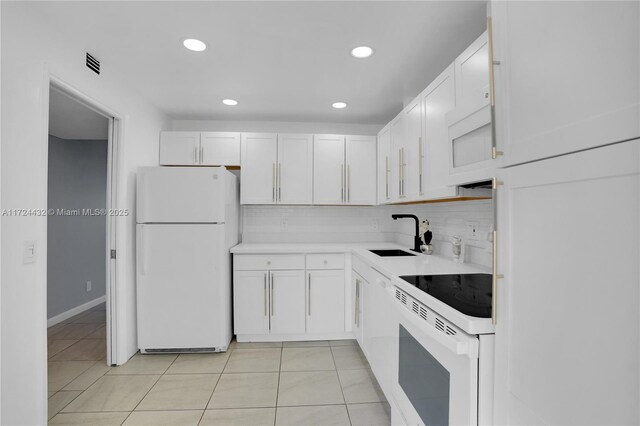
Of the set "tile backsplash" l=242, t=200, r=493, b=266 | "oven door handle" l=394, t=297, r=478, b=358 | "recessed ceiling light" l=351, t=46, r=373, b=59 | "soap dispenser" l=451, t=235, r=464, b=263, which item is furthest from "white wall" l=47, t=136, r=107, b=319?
"soap dispenser" l=451, t=235, r=464, b=263

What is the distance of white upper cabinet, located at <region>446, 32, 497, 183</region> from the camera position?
122 cm

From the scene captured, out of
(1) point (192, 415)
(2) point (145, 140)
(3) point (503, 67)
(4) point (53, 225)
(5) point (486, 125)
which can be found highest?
(2) point (145, 140)

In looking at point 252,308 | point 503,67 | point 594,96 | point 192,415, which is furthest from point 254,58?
point 192,415

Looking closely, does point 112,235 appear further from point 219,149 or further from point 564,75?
point 564,75

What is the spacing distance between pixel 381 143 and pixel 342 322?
75.9 inches

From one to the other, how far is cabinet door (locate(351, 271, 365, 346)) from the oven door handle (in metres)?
1.32

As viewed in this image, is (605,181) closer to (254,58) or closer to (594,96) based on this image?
(594,96)

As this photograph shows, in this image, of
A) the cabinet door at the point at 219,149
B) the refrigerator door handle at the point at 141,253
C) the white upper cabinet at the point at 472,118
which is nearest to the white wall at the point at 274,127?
the cabinet door at the point at 219,149

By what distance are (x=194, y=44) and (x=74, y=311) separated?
3906mm

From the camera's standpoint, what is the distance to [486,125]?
1212 mm

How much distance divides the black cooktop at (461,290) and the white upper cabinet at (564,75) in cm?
59

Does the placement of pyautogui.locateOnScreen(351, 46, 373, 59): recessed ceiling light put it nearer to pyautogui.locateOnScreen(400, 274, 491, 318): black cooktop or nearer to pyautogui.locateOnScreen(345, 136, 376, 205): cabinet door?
pyautogui.locateOnScreen(345, 136, 376, 205): cabinet door

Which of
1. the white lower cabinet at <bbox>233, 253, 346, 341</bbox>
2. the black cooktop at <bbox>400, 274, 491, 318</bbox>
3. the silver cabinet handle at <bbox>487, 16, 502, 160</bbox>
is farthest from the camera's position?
the white lower cabinet at <bbox>233, 253, 346, 341</bbox>

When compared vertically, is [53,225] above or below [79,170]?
below
